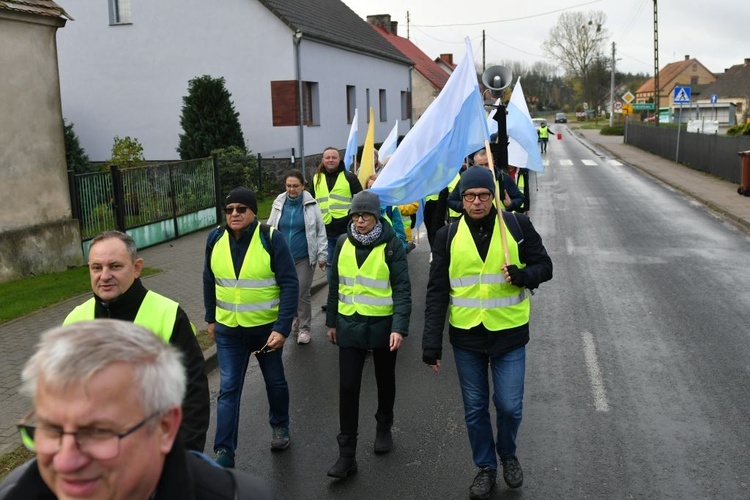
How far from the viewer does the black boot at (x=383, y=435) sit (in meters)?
5.60

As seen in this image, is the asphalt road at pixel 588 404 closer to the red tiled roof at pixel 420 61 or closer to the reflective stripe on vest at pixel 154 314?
the reflective stripe on vest at pixel 154 314

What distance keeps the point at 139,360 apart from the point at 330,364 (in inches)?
244

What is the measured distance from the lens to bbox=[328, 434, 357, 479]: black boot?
5.16 metres

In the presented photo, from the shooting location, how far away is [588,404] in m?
6.44

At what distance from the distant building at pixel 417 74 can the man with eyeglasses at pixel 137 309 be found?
48.6 metres

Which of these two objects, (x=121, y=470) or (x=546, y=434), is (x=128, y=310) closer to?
(x=121, y=470)

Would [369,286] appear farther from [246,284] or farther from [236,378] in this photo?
[236,378]

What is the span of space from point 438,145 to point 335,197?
10.5ft

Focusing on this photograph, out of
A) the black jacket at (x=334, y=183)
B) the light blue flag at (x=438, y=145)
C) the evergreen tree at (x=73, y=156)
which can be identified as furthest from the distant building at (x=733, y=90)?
the light blue flag at (x=438, y=145)

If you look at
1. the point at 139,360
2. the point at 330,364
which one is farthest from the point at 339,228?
the point at 139,360

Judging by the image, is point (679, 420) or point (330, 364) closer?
point (679, 420)

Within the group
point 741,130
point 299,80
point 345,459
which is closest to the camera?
point 345,459

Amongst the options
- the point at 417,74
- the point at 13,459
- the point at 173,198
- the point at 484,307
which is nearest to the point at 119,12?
the point at 173,198

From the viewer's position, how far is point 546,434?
5.86 meters
